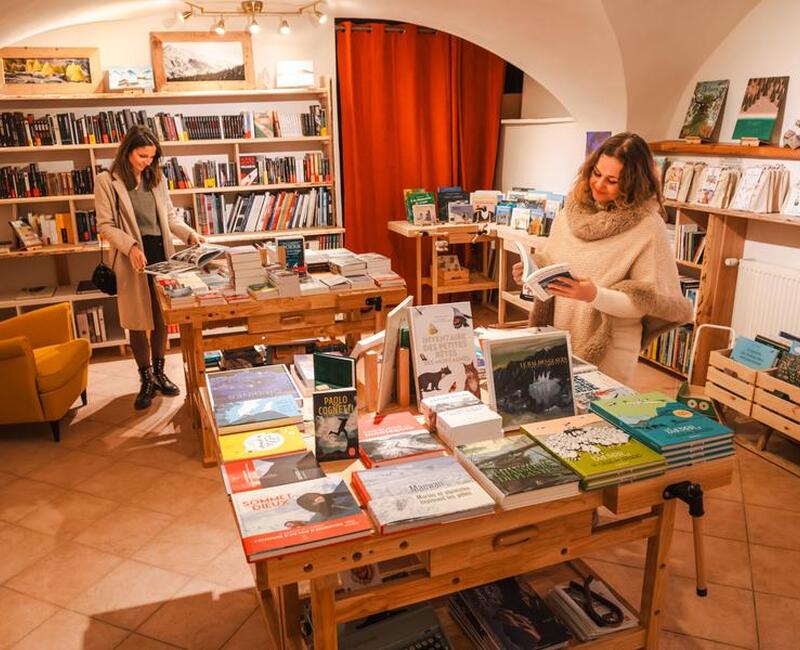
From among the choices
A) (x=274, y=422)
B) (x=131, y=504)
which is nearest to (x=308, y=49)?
(x=131, y=504)

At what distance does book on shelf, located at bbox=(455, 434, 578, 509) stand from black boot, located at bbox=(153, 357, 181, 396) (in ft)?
10.2

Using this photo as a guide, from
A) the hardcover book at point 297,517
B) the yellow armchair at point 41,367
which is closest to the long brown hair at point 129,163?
the yellow armchair at point 41,367

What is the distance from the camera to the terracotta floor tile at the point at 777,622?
2426 mm

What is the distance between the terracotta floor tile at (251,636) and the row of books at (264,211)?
362 centimetres

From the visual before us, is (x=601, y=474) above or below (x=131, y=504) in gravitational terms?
above

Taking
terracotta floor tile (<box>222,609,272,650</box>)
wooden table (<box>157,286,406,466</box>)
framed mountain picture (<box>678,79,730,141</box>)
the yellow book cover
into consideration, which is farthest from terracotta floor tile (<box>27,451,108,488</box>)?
framed mountain picture (<box>678,79,730,141</box>)

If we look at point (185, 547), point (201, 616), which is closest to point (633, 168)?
point (201, 616)

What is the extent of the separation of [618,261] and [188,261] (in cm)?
248

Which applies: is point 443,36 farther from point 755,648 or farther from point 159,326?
point 755,648

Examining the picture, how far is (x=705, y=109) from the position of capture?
14.9 ft

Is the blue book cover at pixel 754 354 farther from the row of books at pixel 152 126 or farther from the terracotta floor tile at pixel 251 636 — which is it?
the row of books at pixel 152 126

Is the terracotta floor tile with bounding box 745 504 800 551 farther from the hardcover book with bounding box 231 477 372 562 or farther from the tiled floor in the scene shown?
the hardcover book with bounding box 231 477 372 562

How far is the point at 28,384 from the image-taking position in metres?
3.76

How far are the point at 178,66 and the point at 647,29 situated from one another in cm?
337
